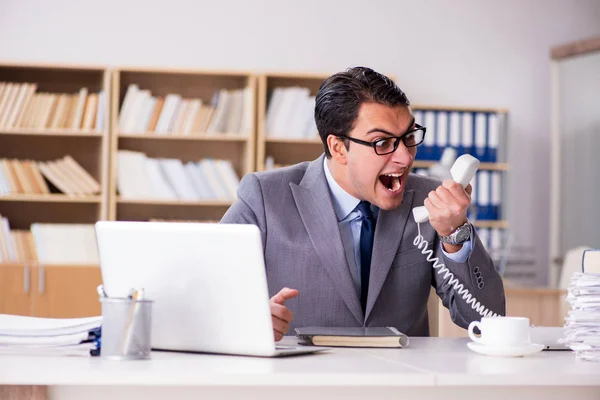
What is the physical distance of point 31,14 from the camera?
5430 millimetres

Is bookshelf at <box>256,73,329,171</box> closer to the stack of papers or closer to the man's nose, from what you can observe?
the man's nose

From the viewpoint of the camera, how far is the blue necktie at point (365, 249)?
2.23 meters

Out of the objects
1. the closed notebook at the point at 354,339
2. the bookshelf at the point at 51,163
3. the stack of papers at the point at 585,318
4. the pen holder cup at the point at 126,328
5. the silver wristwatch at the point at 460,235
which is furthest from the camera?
the bookshelf at the point at 51,163

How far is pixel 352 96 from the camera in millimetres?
2240

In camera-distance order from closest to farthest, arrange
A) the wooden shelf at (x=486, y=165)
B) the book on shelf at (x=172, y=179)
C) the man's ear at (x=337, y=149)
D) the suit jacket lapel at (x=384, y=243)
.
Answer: the suit jacket lapel at (x=384, y=243) → the man's ear at (x=337, y=149) → the book on shelf at (x=172, y=179) → the wooden shelf at (x=486, y=165)

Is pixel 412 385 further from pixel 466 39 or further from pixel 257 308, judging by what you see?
pixel 466 39

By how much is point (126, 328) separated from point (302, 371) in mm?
321

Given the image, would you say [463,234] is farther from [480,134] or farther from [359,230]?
[480,134]

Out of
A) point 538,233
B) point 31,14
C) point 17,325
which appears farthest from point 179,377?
point 538,233

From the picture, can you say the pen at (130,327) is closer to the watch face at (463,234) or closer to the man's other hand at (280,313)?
the man's other hand at (280,313)

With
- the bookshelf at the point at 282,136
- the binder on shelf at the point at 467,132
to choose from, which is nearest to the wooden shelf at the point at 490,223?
the binder on shelf at the point at 467,132

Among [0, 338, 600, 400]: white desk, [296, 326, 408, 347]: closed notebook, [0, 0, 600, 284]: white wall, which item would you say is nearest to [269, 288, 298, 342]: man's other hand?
[296, 326, 408, 347]: closed notebook

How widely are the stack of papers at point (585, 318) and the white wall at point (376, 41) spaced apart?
4.14 m

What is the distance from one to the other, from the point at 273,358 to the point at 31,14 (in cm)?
448
